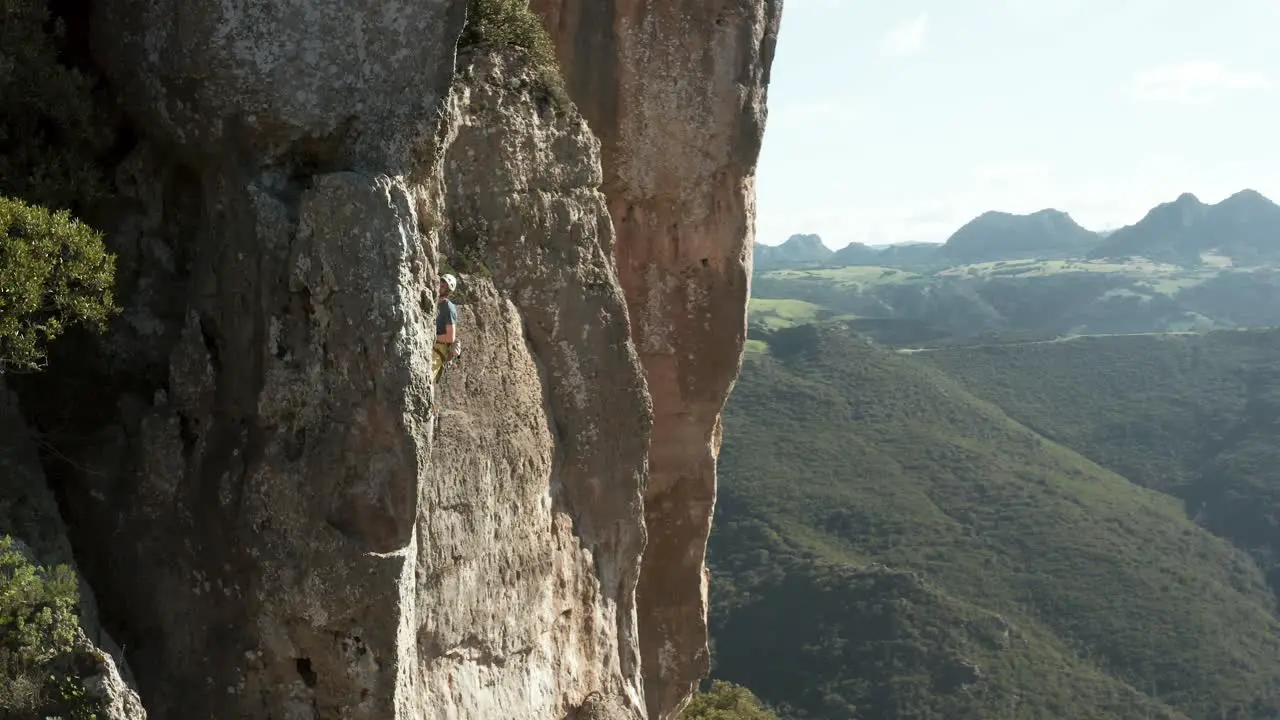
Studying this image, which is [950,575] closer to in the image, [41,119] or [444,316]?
[444,316]

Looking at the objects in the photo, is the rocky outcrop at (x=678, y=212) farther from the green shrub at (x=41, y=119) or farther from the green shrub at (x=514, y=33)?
the green shrub at (x=41, y=119)

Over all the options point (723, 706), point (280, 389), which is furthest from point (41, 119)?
point (723, 706)

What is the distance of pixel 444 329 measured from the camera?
435 inches

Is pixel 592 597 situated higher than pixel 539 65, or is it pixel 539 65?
pixel 539 65

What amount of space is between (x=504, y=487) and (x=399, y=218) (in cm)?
372

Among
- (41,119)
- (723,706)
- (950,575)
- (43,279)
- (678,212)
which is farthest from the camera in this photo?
(950,575)

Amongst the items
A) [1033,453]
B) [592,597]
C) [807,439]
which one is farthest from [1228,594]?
[592,597]

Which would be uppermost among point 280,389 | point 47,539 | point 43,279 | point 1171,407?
point 43,279

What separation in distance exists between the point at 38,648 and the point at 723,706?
29.6 m

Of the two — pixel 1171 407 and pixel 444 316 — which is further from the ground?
pixel 444 316

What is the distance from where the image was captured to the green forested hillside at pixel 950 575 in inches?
2805

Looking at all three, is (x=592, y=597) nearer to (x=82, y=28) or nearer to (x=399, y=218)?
(x=399, y=218)

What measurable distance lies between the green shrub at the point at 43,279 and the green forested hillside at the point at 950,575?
62.1 m

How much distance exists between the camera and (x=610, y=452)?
1456 cm
